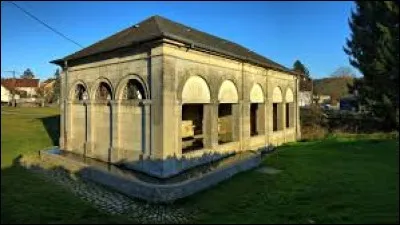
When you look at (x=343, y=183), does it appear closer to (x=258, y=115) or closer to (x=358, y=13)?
(x=258, y=115)

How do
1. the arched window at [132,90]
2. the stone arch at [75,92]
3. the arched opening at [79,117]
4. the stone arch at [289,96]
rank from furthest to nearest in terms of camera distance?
the stone arch at [289,96] → the stone arch at [75,92] → the arched opening at [79,117] → the arched window at [132,90]

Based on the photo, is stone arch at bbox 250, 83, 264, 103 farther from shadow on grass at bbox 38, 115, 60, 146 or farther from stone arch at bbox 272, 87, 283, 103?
shadow on grass at bbox 38, 115, 60, 146

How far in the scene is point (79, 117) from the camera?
61.2 ft

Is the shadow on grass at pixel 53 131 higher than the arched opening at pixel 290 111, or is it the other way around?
the arched opening at pixel 290 111

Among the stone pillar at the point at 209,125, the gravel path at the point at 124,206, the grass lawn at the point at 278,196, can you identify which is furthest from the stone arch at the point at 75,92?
the stone pillar at the point at 209,125

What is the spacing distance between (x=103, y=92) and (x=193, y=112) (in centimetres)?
644

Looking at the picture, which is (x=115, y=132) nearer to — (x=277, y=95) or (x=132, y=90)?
(x=132, y=90)

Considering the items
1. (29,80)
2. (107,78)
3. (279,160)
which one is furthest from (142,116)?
(29,80)

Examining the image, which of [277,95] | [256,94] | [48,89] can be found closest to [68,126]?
[256,94]

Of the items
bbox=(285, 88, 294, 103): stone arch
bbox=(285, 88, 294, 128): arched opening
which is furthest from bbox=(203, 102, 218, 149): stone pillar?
bbox=(285, 88, 294, 128): arched opening

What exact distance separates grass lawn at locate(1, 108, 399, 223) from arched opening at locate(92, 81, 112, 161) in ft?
11.7

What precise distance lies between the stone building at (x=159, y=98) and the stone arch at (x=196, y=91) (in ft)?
0.14

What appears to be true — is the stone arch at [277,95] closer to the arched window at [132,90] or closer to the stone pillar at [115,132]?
the arched window at [132,90]

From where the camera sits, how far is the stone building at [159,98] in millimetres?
13797
